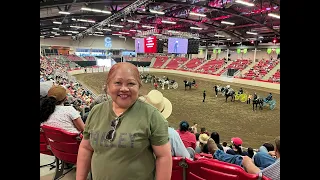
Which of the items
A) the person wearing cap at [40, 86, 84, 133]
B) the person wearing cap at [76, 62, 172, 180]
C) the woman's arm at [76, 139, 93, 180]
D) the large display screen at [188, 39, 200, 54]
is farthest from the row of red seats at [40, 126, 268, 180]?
the large display screen at [188, 39, 200, 54]

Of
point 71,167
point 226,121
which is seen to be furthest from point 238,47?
point 71,167

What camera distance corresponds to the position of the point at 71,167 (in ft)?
11.1

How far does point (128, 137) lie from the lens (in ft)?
4.44

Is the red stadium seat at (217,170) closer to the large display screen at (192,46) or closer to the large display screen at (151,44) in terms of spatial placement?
the large display screen at (151,44)

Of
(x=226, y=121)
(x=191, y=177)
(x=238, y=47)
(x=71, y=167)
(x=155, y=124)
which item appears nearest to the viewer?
→ (x=155, y=124)

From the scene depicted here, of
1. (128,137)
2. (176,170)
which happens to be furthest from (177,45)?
(128,137)

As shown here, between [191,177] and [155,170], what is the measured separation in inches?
26.3

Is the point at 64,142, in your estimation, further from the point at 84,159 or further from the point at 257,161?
the point at 257,161

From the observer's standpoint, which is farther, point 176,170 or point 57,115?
point 57,115

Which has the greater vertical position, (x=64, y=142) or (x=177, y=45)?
(x=177, y=45)

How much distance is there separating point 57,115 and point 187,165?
1.54 metres
